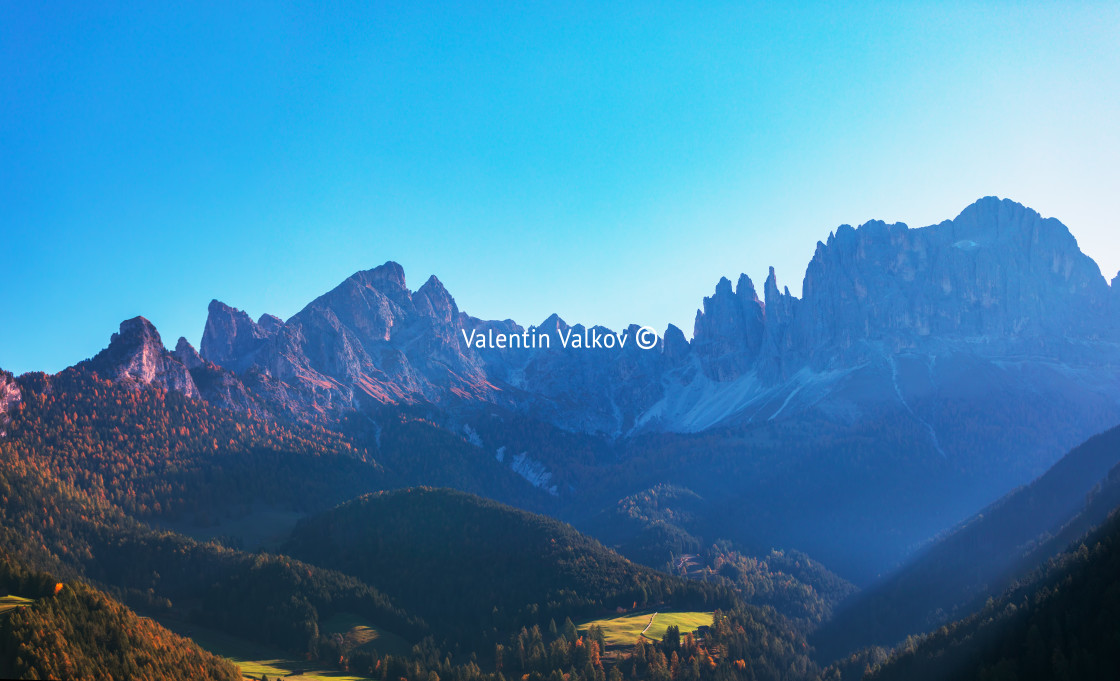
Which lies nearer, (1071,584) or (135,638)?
(1071,584)

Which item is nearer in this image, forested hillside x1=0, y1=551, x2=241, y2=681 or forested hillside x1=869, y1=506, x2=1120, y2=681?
forested hillside x1=869, y1=506, x2=1120, y2=681

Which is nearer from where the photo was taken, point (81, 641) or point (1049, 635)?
point (1049, 635)

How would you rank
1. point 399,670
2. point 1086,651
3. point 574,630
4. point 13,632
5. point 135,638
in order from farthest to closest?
point 574,630, point 399,670, point 135,638, point 13,632, point 1086,651

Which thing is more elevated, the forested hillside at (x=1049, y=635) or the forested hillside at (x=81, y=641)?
the forested hillside at (x=81, y=641)

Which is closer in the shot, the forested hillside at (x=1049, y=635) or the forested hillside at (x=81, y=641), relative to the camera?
the forested hillside at (x=1049, y=635)

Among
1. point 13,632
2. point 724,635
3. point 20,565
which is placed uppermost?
point 20,565

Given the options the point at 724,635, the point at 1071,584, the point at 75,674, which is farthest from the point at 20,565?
the point at 1071,584

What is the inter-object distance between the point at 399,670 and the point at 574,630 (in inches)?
1762

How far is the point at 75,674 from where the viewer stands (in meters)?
120

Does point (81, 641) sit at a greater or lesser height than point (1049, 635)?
greater

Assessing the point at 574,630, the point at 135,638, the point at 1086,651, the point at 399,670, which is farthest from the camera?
the point at 574,630

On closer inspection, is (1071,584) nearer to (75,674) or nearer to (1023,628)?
(1023,628)

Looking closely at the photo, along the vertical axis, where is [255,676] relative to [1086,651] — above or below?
above

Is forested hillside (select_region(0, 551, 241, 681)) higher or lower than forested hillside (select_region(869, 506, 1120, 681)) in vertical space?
higher
